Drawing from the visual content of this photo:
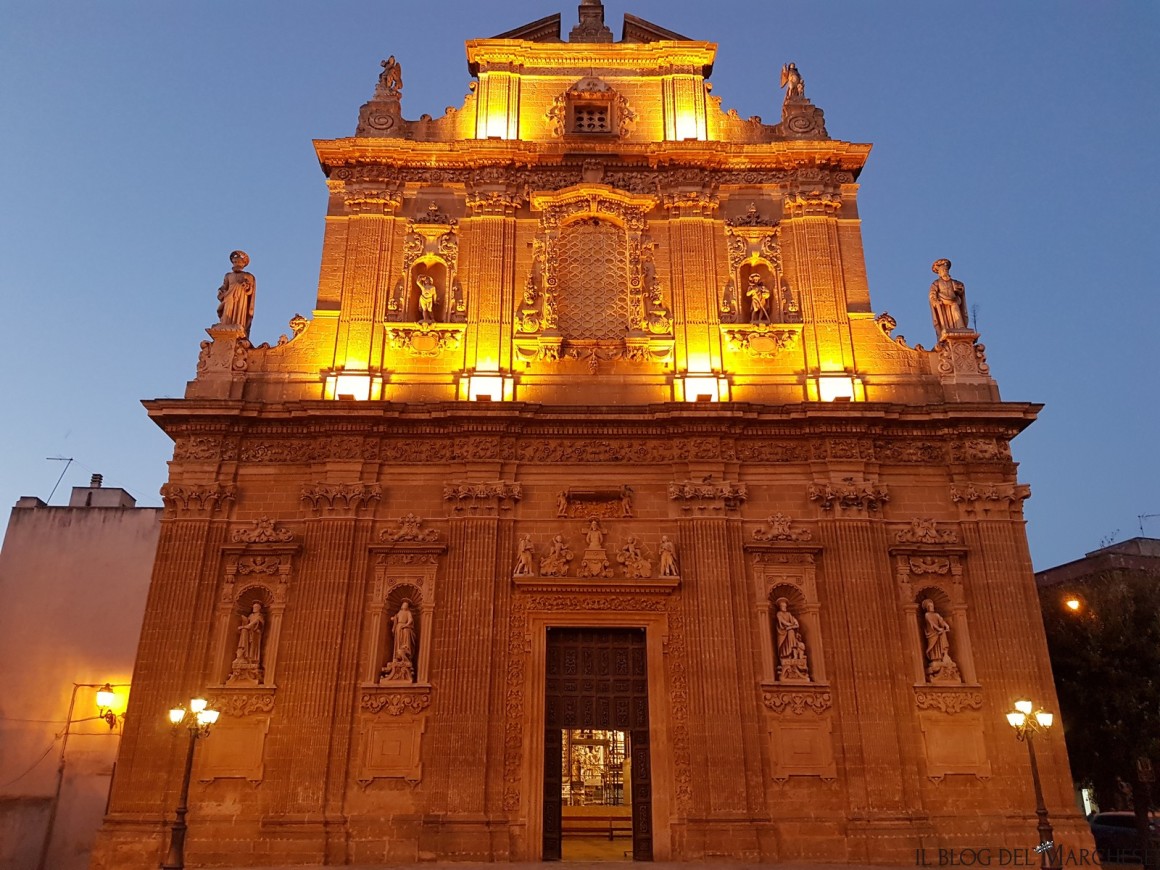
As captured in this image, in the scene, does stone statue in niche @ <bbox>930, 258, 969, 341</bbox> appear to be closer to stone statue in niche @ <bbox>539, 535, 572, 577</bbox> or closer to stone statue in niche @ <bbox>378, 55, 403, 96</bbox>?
stone statue in niche @ <bbox>539, 535, 572, 577</bbox>

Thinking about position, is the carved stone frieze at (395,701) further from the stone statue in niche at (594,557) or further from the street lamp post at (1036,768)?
the street lamp post at (1036,768)

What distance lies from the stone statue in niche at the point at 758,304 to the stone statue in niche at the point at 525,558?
661 cm

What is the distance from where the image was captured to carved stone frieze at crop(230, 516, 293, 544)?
16.0 metres

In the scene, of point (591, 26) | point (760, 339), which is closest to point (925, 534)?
point (760, 339)

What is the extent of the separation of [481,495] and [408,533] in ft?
4.96

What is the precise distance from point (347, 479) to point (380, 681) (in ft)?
12.3

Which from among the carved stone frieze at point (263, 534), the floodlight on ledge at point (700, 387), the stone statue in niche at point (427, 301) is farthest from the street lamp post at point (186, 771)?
the floodlight on ledge at point (700, 387)

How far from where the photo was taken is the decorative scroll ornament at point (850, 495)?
16.2 m

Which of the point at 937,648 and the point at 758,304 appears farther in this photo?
the point at 758,304

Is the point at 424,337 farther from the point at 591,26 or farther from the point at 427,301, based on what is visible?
the point at 591,26

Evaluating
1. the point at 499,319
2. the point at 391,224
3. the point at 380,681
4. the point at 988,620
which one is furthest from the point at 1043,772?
the point at 391,224

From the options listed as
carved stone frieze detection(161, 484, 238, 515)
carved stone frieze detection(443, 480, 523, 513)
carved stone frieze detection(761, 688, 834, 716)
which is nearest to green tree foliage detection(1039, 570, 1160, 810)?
carved stone frieze detection(761, 688, 834, 716)

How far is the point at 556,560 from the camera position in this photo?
51.8 ft

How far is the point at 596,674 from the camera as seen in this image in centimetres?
1557
